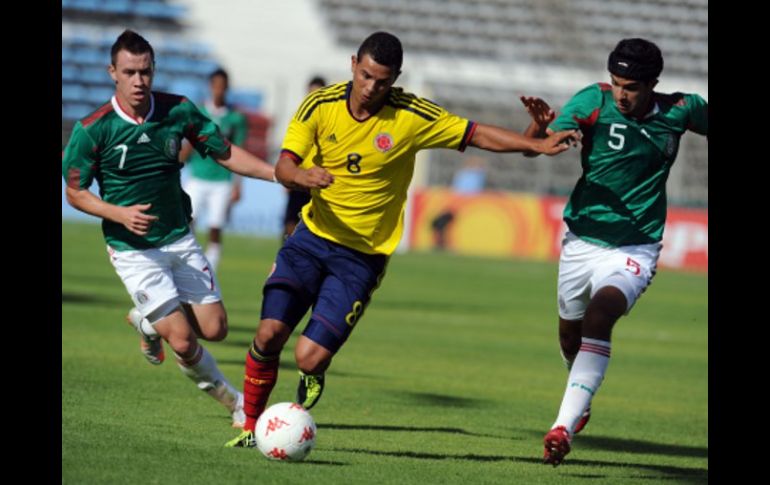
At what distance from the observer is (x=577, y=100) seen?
8.79 metres

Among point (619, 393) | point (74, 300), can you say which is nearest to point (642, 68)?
point (619, 393)

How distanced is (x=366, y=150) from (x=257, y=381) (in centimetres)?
149

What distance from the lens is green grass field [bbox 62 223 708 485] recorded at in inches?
301

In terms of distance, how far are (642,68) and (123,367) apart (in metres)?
5.23

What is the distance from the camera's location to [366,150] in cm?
835

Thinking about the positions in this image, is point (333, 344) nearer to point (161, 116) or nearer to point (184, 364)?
point (184, 364)

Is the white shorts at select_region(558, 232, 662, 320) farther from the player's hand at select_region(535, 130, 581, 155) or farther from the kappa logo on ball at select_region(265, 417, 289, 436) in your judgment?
the kappa logo on ball at select_region(265, 417, 289, 436)

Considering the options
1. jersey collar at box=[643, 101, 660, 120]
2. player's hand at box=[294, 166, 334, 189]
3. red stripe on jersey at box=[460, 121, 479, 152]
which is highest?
jersey collar at box=[643, 101, 660, 120]

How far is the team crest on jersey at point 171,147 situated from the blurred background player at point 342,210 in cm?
97

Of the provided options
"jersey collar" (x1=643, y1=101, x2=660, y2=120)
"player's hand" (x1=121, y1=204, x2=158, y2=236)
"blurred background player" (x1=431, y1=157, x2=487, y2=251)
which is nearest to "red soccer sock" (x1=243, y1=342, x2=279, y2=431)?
"player's hand" (x1=121, y1=204, x2=158, y2=236)

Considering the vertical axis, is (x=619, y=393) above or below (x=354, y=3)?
below

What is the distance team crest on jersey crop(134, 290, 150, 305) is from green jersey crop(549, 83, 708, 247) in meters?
2.74

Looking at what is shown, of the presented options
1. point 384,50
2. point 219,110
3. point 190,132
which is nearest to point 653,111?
point 384,50

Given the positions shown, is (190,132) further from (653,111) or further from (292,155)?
(653,111)
